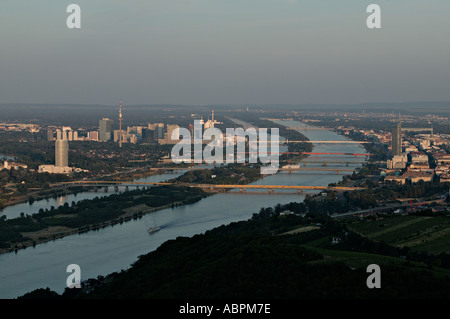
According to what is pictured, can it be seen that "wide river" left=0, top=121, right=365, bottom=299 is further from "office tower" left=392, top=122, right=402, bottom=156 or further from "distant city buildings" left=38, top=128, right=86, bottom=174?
"office tower" left=392, top=122, right=402, bottom=156

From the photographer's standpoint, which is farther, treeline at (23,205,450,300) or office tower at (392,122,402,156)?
office tower at (392,122,402,156)

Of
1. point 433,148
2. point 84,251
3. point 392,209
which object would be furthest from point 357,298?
point 433,148

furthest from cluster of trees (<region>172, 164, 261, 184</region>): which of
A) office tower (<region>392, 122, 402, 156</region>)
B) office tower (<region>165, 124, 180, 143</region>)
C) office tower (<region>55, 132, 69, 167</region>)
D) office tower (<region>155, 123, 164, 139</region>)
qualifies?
office tower (<region>155, 123, 164, 139</region>)

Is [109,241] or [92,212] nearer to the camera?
[109,241]

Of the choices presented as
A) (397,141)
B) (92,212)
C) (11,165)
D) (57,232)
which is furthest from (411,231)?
(397,141)

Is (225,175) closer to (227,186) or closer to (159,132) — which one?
(227,186)
